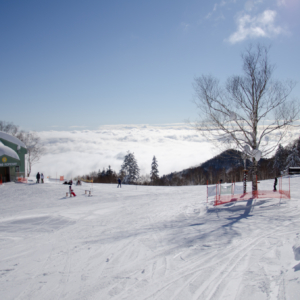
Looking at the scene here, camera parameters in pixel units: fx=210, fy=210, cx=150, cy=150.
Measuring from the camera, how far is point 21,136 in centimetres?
4653

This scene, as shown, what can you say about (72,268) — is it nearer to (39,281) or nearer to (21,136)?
(39,281)

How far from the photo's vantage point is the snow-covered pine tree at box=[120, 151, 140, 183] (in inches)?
2596

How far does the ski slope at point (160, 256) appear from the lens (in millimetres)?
4574

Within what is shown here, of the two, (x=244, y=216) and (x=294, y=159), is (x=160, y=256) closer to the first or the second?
(x=244, y=216)

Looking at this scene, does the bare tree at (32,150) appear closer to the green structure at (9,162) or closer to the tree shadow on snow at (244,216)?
the green structure at (9,162)

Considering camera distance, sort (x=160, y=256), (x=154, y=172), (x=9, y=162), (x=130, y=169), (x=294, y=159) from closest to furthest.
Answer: (x=160, y=256) → (x=9, y=162) → (x=294, y=159) → (x=130, y=169) → (x=154, y=172)

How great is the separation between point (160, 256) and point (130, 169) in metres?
60.2

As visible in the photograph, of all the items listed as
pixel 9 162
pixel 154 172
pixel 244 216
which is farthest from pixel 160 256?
pixel 154 172

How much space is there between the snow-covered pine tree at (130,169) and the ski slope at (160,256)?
54.1 metres

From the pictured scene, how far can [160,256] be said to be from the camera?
6355 millimetres

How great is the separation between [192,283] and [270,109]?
38.6 ft

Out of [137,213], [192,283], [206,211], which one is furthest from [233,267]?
[137,213]

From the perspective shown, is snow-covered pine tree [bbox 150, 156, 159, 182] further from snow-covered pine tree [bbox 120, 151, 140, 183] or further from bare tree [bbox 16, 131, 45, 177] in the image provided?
bare tree [bbox 16, 131, 45, 177]

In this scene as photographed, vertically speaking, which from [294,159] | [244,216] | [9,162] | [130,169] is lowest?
[244,216]
